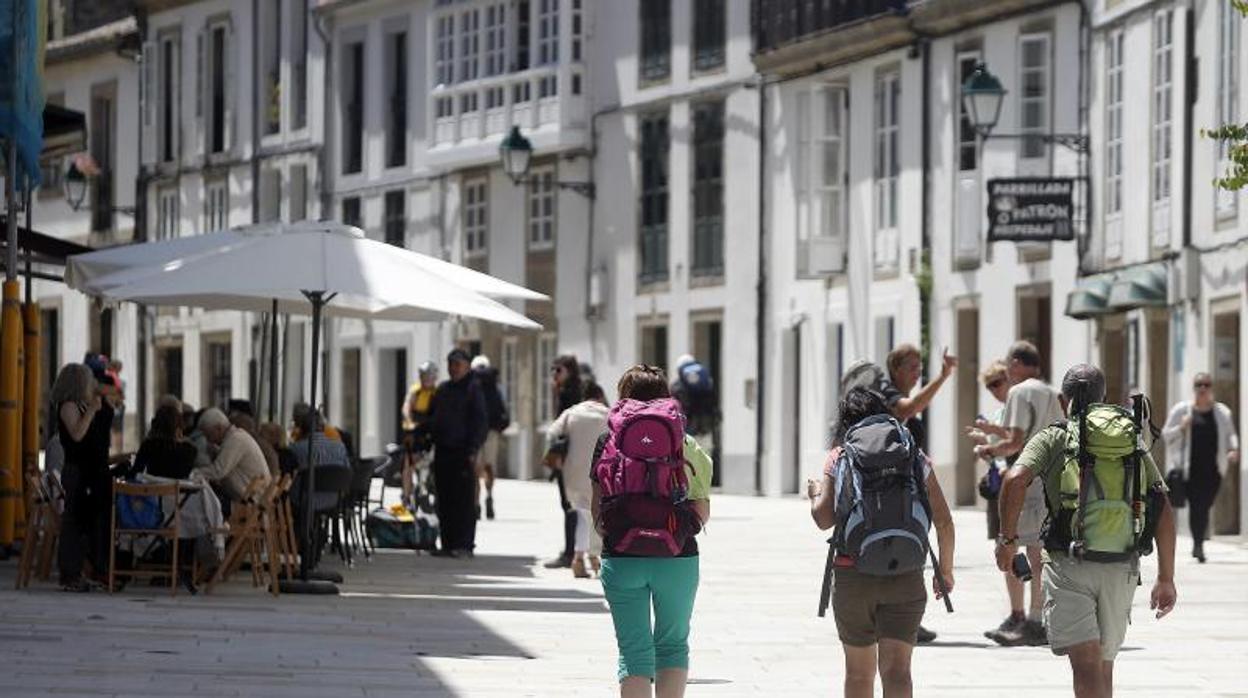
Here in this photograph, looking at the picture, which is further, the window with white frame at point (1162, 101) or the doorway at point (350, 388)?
the doorway at point (350, 388)

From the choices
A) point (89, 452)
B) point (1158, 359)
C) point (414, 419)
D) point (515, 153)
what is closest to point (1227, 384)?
point (1158, 359)

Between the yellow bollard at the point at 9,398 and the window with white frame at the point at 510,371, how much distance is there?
1083 inches

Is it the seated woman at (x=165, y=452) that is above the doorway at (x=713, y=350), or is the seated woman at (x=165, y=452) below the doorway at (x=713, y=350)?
below

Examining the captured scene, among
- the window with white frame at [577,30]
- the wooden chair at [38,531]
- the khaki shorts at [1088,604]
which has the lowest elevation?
the wooden chair at [38,531]

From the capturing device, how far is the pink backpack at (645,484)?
11664mm

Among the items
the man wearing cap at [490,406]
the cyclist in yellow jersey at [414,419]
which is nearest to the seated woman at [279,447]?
the cyclist in yellow jersey at [414,419]

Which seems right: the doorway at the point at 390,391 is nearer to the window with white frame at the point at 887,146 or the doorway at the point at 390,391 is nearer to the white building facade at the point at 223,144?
the white building facade at the point at 223,144

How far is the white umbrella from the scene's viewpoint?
66.2 ft

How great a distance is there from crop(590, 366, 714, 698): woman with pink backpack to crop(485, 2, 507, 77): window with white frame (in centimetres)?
3910

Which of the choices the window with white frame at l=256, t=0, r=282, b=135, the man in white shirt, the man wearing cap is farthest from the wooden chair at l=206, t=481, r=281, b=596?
the window with white frame at l=256, t=0, r=282, b=135

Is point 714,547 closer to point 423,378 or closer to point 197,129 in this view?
point 423,378

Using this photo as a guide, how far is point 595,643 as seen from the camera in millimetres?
17297

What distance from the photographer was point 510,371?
167 ft

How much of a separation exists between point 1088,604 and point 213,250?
35.0 feet
